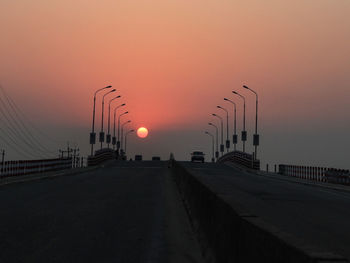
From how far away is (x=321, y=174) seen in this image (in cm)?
3919

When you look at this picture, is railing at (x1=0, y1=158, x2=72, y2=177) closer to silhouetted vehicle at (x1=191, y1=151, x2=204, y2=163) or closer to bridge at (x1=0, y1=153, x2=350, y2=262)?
bridge at (x1=0, y1=153, x2=350, y2=262)

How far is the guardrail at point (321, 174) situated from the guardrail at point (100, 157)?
21.3 meters

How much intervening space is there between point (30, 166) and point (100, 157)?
3039 cm

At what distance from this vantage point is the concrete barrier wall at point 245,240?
11.4 ft

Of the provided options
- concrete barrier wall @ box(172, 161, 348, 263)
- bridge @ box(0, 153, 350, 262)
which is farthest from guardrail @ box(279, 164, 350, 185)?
concrete barrier wall @ box(172, 161, 348, 263)

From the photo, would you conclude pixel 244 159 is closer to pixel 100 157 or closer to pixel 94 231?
pixel 100 157

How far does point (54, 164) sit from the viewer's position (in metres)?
43.3

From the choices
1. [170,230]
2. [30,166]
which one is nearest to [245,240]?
[170,230]

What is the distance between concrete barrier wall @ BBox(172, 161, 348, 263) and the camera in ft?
11.4

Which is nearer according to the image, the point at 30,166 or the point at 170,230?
the point at 170,230

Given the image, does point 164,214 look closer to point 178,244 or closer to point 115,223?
point 115,223

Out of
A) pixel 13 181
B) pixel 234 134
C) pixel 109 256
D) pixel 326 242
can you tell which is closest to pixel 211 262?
pixel 109 256

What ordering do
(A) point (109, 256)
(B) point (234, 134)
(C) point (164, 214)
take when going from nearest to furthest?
(A) point (109, 256) < (C) point (164, 214) < (B) point (234, 134)

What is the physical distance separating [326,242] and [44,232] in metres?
5.50
